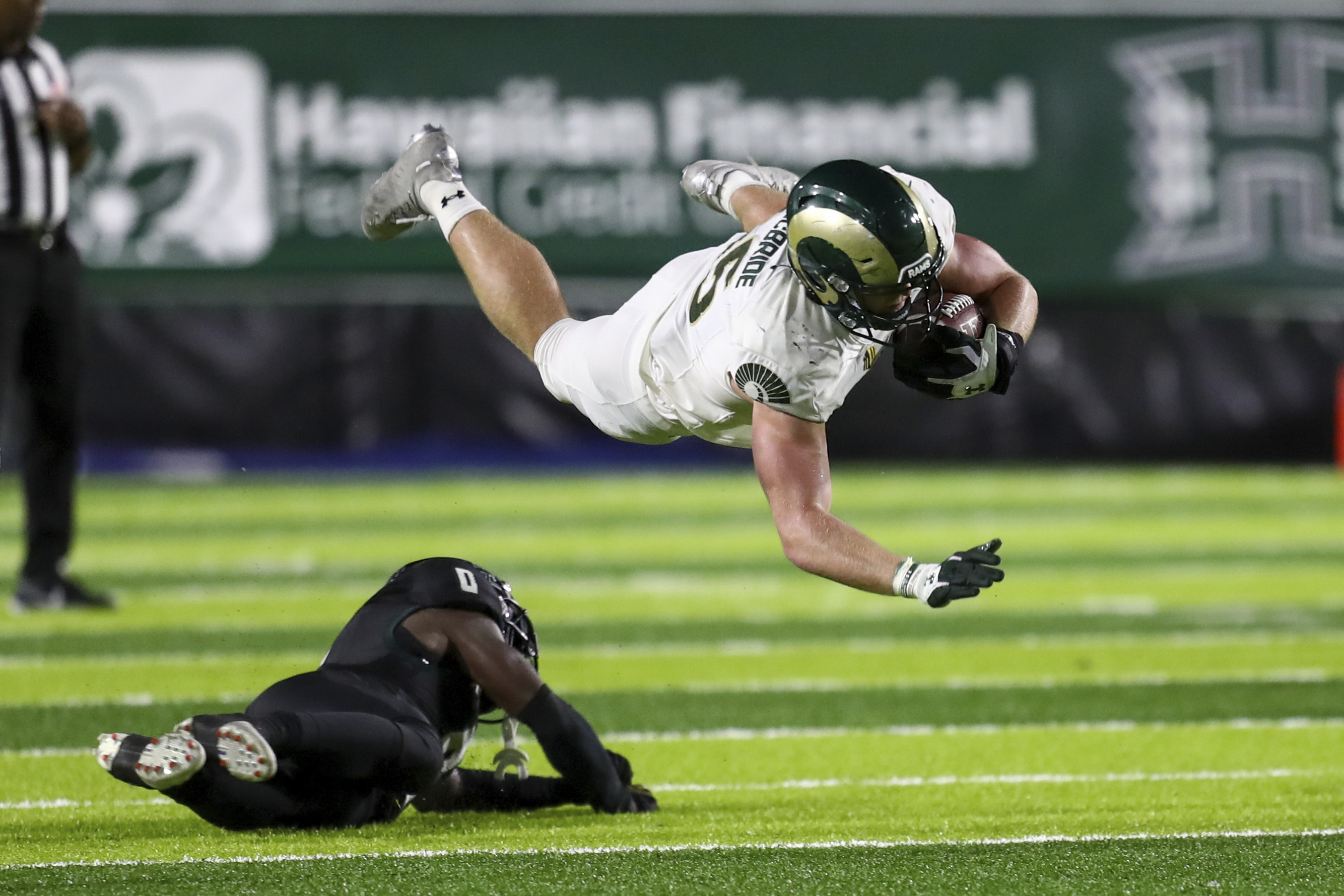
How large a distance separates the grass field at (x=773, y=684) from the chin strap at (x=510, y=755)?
9 centimetres

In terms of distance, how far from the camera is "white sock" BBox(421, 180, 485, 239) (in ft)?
13.4

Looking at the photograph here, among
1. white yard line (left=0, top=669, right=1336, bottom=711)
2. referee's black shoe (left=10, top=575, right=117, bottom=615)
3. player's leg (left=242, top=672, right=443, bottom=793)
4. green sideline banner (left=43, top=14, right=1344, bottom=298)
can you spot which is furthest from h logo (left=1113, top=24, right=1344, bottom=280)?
player's leg (left=242, top=672, right=443, bottom=793)

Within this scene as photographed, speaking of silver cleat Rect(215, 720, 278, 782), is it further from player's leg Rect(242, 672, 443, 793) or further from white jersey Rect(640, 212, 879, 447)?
white jersey Rect(640, 212, 879, 447)

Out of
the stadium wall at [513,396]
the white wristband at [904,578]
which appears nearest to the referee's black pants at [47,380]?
the white wristband at [904,578]

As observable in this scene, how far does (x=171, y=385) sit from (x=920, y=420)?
4.64 metres

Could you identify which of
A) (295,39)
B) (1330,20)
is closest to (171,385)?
(295,39)

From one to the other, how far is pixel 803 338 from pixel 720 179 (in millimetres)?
801

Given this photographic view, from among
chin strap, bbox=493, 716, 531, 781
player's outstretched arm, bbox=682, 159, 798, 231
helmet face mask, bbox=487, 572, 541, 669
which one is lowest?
chin strap, bbox=493, 716, 531, 781

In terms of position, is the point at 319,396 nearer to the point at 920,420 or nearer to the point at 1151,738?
the point at 920,420

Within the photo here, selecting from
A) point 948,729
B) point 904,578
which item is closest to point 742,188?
point 904,578

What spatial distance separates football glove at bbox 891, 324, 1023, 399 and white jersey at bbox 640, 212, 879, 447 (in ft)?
0.43

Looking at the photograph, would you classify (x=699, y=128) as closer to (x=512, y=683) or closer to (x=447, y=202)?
(x=447, y=202)

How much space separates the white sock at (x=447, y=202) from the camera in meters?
4.08

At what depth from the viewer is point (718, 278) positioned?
3570mm
